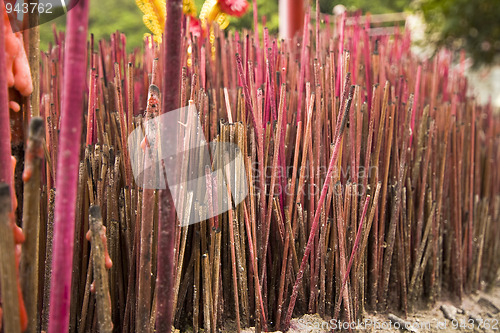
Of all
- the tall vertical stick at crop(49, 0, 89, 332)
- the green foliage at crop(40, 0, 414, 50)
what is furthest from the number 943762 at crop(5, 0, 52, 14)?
the green foliage at crop(40, 0, 414, 50)

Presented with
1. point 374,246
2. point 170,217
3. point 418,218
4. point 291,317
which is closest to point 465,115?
point 418,218

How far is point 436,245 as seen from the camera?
3.66 ft

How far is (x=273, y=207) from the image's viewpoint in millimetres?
872

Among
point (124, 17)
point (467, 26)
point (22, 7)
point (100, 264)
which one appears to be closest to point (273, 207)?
point (100, 264)

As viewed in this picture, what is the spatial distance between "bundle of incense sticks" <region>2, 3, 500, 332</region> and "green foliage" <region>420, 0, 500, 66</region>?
2543 mm

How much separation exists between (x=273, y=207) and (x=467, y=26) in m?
3.32

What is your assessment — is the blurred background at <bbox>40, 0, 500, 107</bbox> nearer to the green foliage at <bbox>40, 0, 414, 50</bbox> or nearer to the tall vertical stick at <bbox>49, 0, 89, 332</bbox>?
the green foliage at <bbox>40, 0, 414, 50</bbox>

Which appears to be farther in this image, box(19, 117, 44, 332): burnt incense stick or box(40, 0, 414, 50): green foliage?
box(40, 0, 414, 50): green foliage

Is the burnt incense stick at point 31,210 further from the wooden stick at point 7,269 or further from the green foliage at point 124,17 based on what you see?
the green foliage at point 124,17

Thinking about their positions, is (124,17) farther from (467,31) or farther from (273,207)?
(467,31)

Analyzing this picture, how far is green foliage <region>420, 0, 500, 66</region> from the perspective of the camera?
131 inches

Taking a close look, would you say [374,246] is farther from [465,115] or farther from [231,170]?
[465,115]

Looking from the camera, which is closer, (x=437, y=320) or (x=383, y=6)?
(x=437, y=320)

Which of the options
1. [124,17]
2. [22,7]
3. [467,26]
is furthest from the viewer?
[467,26]
